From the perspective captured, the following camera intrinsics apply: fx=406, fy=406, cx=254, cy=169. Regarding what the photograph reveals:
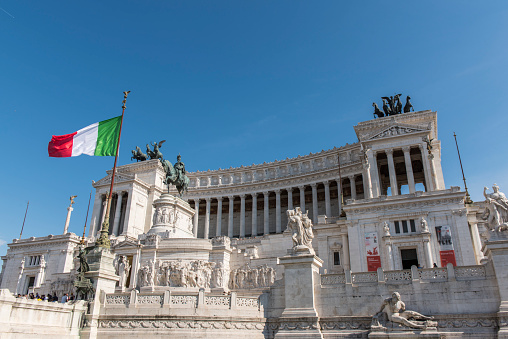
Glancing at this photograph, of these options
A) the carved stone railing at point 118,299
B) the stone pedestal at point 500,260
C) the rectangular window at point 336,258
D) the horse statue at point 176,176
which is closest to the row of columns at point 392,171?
the rectangular window at point 336,258

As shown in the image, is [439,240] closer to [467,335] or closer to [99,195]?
[467,335]

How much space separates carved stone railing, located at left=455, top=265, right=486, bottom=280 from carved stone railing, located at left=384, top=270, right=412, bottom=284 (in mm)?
2267

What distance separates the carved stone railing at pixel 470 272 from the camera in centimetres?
1983

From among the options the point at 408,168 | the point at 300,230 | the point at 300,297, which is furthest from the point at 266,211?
the point at 300,297

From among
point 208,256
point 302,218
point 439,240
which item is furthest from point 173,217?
point 439,240

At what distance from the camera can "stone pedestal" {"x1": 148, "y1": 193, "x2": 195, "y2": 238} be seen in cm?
4331

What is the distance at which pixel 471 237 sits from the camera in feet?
131

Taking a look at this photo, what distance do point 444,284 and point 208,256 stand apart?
2429cm

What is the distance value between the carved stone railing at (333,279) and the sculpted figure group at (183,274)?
17.6 metres

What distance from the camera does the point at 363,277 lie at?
2152 cm

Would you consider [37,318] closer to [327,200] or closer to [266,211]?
[327,200]

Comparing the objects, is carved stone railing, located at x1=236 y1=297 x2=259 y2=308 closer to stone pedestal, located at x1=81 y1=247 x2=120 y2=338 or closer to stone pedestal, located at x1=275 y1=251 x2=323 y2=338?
stone pedestal, located at x1=275 y1=251 x2=323 y2=338

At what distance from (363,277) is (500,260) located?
6.48m

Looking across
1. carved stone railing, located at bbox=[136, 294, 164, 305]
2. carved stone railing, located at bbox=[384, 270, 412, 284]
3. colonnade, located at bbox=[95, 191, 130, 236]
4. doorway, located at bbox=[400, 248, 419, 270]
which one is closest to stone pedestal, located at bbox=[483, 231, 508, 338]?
carved stone railing, located at bbox=[384, 270, 412, 284]
